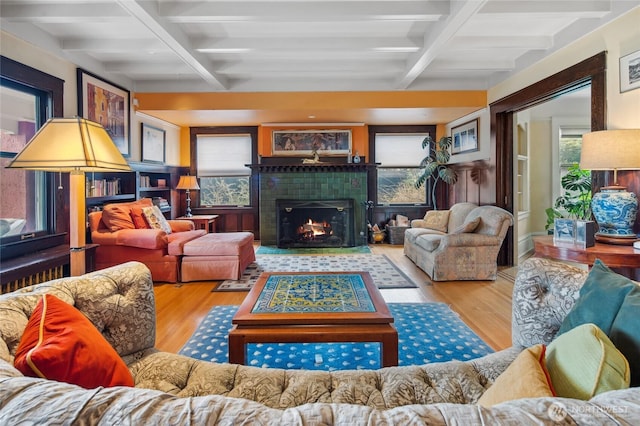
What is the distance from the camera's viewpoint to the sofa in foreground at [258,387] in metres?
0.56

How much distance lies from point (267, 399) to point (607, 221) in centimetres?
280

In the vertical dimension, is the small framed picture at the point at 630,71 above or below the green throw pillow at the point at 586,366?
above

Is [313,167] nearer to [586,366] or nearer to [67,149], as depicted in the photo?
[67,149]

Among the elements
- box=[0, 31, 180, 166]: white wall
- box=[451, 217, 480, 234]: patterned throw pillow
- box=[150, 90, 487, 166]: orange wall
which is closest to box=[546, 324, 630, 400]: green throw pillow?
box=[451, 217, 480, 234]: patterned throw pillow

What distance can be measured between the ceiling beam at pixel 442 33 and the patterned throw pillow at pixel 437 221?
2223mm

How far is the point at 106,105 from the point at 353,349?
14.3 ft

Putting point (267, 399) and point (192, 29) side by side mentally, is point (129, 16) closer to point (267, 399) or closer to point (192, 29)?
point (192, 29)

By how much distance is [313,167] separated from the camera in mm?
6594

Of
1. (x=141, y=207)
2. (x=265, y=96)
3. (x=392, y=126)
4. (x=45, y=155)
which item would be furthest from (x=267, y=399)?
(x=392, y=126)

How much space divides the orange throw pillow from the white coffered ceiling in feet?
8.21

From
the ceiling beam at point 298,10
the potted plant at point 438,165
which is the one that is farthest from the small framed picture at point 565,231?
the potted plant at point 438,165

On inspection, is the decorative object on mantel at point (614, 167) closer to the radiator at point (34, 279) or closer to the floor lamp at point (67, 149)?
the floor lamp at point (67, 149)

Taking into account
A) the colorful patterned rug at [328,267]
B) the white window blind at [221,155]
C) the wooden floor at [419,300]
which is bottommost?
the wooden floor at [419,300]

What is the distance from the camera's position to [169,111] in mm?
5297
